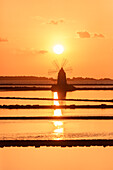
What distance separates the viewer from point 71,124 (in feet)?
48.9

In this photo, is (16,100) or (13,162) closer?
(13,162)

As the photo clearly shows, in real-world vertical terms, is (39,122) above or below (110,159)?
above

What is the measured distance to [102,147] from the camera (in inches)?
416

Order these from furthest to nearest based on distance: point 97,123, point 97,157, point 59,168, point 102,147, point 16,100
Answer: point 16,100 < point 97,123 < point 102,147 < point 97,157 < point 59,168

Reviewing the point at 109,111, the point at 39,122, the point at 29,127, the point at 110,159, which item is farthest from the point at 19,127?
the point at 109,111

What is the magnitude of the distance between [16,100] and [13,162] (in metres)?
18.9

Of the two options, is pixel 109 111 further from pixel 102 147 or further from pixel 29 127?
pixel 102 147

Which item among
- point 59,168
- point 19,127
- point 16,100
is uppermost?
point 16,100

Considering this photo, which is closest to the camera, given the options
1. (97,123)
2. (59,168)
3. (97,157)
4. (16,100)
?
(59,168)

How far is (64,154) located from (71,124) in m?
4.79

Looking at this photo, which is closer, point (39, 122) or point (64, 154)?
point (64, 154)

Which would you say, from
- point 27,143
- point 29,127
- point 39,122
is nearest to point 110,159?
point 27,143

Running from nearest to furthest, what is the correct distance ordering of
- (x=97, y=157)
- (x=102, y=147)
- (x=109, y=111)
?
(x=97, y=157) → (x=102, y=147) → (x=109, y=111)

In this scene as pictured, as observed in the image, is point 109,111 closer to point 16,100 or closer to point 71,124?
point 71,124
